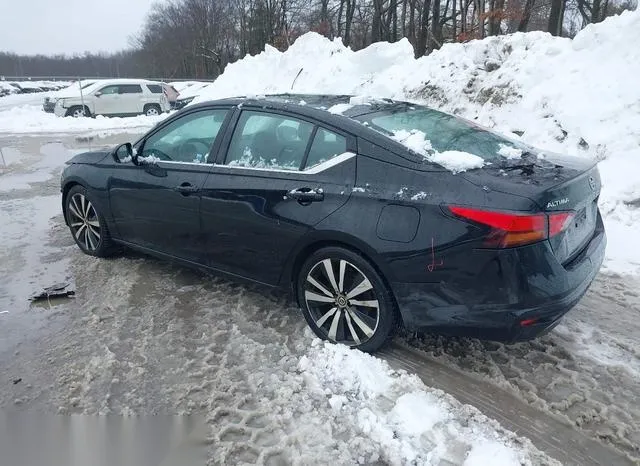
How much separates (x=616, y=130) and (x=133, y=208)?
642cm

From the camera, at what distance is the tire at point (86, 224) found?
5051 mm

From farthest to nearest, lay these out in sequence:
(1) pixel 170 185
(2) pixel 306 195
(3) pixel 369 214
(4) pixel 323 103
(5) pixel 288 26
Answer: (5) pixel 288 26, (1) pixel 170 185, (4) pixel 323 103, (2) pixel 306 195, (3) pixel 369 214

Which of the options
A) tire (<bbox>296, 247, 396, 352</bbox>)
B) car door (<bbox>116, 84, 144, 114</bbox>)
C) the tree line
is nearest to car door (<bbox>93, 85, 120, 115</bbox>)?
car door (<bbox>116, 84, 144, 114</bbox>)

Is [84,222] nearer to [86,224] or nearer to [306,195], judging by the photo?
[86,224]

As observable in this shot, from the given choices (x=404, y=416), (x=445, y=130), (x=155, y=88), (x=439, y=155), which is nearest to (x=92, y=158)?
(x=445, y=130)

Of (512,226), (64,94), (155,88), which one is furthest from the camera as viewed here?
(155,88)

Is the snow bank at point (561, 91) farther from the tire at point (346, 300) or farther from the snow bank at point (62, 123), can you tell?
the snow bank at point (62, 123)

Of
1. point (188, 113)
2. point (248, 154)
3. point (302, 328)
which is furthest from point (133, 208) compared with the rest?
point (302, 328)

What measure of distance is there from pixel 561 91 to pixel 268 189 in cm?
681

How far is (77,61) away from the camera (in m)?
77.5

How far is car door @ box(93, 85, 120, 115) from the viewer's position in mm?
20781

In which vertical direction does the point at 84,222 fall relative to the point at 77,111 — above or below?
below

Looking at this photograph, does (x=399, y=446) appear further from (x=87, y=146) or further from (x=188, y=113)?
(x=87, y=146)

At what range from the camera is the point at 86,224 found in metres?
5.20
